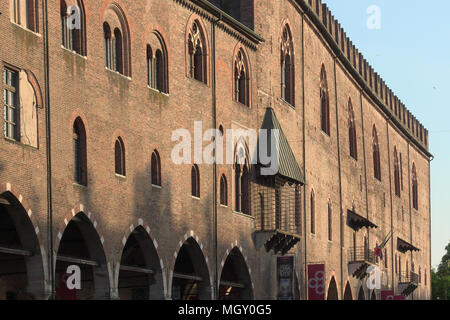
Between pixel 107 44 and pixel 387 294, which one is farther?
pixel 387 294

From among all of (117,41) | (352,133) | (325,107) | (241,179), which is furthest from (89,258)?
(352,133)

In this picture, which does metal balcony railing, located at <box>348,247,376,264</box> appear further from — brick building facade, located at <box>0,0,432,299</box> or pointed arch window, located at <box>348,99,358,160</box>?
pointed arch window, located at <box>348,99,358,160</box>

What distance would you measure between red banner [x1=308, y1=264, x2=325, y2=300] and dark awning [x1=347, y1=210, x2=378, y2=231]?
29.9 feet

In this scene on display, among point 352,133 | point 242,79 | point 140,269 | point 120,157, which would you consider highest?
point 352,133

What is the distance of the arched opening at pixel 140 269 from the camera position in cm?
3116

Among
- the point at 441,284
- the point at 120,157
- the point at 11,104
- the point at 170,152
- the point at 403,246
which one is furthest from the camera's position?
the point at 441,284

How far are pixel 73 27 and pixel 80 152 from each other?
329 cm

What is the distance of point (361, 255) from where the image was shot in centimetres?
5525

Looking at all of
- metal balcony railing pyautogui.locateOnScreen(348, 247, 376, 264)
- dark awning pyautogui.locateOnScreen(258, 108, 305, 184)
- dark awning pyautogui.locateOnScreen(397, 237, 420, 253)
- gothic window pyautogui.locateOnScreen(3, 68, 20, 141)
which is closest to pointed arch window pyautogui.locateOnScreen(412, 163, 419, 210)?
dark awning pyautogui.locateOnScreen(397, 237, 420, 253)

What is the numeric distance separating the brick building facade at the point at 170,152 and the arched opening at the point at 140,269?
0.06 metres

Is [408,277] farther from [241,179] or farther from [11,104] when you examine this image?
[11,104]

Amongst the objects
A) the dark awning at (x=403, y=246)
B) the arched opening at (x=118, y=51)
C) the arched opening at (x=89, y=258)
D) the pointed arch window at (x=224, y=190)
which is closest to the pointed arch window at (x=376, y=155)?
the dark awning at (x=403, y=246)

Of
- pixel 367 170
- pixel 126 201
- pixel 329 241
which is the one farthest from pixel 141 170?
pixel 367 170

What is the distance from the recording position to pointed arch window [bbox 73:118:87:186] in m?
27.6
